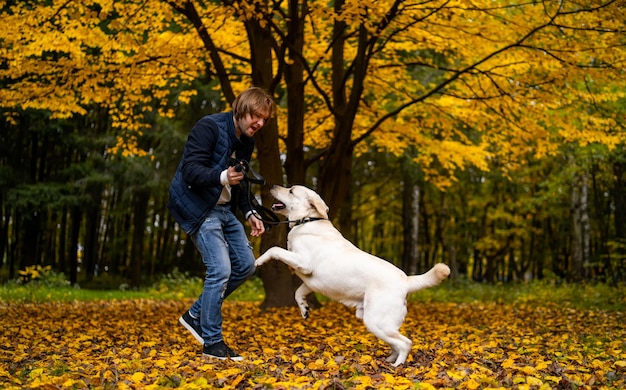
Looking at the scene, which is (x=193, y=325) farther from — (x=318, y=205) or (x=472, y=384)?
(x=472, y=384)

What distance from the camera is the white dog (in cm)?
458

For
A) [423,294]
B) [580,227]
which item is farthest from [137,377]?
[580,227]

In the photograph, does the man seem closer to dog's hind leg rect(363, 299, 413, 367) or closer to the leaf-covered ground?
the leaf-covered ground

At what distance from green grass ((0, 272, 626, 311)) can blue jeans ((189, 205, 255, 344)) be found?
8.59 meters

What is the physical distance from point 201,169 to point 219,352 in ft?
4.66

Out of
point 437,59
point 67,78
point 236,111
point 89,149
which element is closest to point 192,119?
point 89,149

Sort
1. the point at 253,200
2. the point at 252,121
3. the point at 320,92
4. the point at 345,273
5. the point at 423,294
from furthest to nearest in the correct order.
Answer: the point at 423,294 → the point at 320,92 → the point at 253,200 → the point at 252,121 → the point at 345,273

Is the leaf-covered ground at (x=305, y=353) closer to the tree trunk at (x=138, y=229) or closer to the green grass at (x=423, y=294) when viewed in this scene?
the green grass at (x=423, y=294)

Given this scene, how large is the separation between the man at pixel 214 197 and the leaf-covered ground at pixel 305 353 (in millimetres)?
330

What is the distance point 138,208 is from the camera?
19.0 meters

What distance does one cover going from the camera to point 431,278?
179 inches

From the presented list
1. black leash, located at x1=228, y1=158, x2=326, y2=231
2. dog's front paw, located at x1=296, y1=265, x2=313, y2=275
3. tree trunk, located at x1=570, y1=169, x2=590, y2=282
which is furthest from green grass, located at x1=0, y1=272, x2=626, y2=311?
dog's front paw, located at x1=296, y1=265, x2=313, y2=275

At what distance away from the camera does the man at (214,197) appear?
189 inches

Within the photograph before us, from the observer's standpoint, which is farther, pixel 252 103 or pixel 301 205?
pixel 301 205
